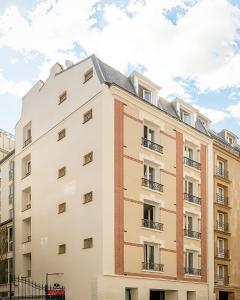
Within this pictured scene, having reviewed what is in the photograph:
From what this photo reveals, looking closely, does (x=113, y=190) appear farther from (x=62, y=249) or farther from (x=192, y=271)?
(x=192, y=271)

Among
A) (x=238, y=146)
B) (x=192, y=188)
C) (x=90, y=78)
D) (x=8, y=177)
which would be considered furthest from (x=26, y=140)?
(x=238, y=146)

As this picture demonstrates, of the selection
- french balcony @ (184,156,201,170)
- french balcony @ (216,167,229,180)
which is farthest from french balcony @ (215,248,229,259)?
french balcony @ (184,156,201,170)

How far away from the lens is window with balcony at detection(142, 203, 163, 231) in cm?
3415

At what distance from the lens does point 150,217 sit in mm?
35250

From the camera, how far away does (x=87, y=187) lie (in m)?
33.0

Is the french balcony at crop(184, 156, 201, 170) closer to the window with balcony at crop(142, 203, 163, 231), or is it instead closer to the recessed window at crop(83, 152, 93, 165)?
the window with balcony at crop(142, 203, 163, 231)

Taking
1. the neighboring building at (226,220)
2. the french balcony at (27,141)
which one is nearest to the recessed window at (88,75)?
the french balcony at (27,141)

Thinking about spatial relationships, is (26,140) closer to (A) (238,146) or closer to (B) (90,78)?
(B) (90,78)

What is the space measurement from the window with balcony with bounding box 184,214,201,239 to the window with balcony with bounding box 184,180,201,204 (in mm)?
1279

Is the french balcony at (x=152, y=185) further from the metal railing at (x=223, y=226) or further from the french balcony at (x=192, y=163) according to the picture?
the metal railing at (x=223, y=226)

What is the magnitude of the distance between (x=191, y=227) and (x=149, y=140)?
834 centimetres

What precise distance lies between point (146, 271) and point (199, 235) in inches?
300

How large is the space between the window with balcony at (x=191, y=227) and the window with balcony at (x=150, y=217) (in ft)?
12.4

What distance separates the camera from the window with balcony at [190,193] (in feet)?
127
